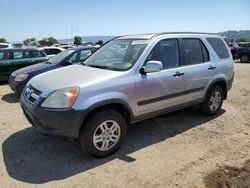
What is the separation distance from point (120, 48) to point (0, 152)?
261 cm

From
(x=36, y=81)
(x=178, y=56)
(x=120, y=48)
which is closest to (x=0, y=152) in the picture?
(x=36, y=81)

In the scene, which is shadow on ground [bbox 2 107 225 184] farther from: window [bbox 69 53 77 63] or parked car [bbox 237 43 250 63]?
parked car [bbox 237 43 250 63]

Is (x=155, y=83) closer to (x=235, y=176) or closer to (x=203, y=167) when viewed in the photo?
(x=203, y=167)

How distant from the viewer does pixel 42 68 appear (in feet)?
26.3

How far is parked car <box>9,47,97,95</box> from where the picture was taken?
7.66 m

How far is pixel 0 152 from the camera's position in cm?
434

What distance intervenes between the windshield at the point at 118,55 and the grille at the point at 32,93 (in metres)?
1.11

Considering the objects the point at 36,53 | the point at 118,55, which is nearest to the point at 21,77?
the point at 36,53

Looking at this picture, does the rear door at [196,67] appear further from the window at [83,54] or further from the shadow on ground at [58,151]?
the window at [83,54]

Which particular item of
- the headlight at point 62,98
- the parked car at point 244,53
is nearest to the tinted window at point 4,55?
the headlight at point 62,98

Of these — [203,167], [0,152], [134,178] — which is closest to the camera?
[134,178]

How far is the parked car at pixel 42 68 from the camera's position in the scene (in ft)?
25.1

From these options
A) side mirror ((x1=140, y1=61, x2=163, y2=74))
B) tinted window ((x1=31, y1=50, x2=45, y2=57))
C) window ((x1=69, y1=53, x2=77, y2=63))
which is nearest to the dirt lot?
side mirror ((x1=140, y1=61, x2=163, y2=74))

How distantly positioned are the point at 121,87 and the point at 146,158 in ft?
3.67
